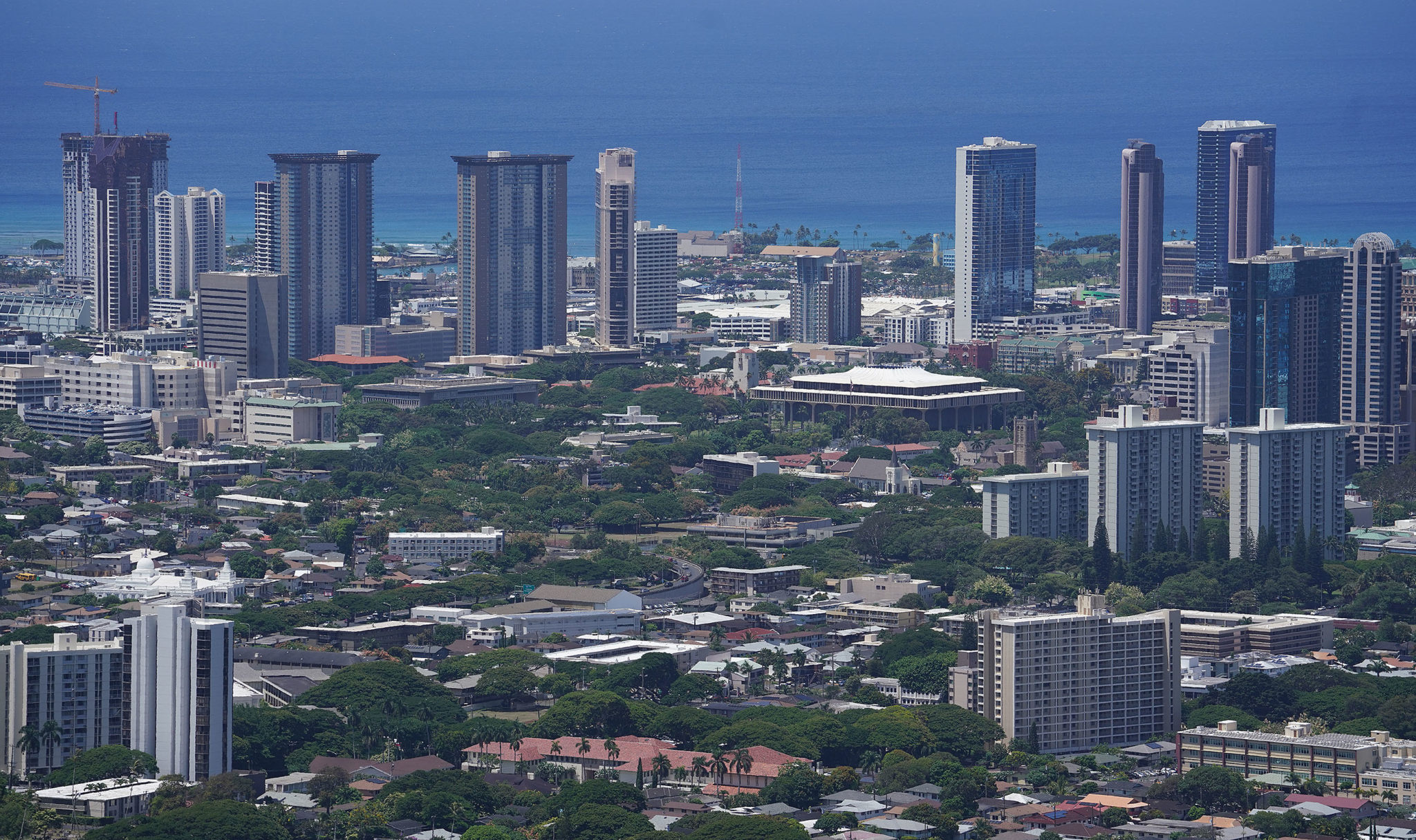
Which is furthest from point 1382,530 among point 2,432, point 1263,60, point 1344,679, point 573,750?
point 1263,60

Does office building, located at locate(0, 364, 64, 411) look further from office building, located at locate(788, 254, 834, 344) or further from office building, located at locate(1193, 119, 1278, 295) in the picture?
office building, located at locate(1193, 119, 1278, 295)

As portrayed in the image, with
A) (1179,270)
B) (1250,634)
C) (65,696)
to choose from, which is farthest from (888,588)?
(1179,270)

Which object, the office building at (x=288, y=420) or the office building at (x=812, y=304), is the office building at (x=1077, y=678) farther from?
the office building at (x=812, y=304)

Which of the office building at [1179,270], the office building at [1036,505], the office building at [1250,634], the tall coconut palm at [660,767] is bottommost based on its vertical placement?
the tall coconut palm at [660,767]

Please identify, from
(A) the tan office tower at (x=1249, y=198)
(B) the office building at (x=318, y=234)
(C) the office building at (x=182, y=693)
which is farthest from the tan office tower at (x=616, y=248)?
(C) the office building at (x=182, y=693)

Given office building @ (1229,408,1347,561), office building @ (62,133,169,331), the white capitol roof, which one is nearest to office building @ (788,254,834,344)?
the white capitol roof

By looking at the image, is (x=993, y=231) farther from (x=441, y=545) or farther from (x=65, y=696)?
(x=65, y=696)

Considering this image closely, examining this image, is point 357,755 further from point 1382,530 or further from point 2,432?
point 2,432
